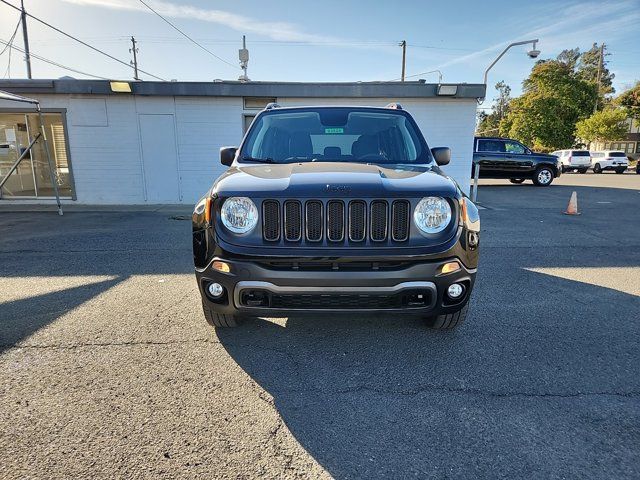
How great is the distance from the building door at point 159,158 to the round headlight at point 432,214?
11039 mm

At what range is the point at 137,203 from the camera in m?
12.5

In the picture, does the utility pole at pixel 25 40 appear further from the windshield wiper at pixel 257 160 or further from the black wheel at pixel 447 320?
the black wheel at pixel 447 320

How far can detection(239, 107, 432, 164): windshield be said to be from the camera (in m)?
3.84

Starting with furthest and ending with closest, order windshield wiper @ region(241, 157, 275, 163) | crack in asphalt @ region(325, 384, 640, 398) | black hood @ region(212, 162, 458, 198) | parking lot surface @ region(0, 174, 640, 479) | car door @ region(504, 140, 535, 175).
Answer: car door @ region(504, 140, 535, 175), windshield wiper @ region(241, 157, 275, 163), black hood @ region(212, 162, 458, 198), crack in asphalt @ region(325, 384, 640, 398), parking lot surface @ region(0, 174, 640, 479)

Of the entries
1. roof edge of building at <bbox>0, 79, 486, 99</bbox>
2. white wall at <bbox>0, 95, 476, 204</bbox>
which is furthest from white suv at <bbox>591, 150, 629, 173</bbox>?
roof edge of building at <bbox>0, 79, 486, 99</bbox>

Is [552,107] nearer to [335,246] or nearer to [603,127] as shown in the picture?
[603,127]

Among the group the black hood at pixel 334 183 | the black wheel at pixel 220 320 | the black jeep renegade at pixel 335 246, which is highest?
the black hood at pixel 334 183

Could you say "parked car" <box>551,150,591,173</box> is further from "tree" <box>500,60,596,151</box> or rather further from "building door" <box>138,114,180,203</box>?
"building door" <box>138,114,180,203</box>

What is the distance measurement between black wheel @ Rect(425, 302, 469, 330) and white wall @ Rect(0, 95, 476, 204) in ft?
32.5

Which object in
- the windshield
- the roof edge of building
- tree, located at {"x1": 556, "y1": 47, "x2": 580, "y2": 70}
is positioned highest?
tree, located at {"x1": 556, "y1": 47, "x2": 580, "y2": 70}

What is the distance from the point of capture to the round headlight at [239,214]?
2.80m

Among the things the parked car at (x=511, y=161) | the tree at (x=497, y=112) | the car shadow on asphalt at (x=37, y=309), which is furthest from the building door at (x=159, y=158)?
the tree at (x=497, y=112)

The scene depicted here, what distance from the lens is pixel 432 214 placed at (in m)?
2.83

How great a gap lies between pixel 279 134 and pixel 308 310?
2097 mm
